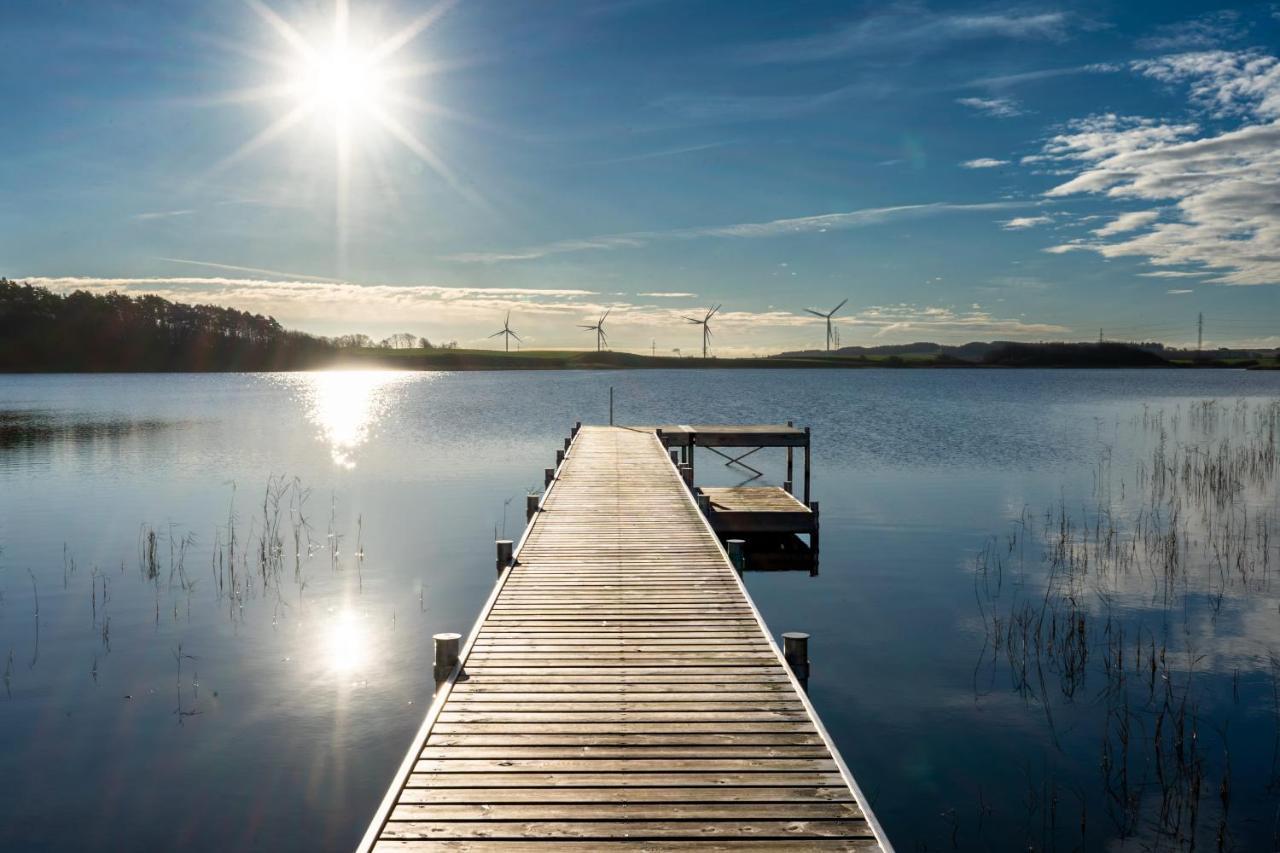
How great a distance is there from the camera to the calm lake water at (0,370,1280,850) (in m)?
10.9

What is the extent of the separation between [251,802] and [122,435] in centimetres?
4703

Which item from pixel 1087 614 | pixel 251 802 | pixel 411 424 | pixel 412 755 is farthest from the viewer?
pixel 411 424

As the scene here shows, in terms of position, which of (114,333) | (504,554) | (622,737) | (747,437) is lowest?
(622,737)

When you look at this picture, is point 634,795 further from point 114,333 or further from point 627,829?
point 114,333

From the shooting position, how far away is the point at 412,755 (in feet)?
24.5

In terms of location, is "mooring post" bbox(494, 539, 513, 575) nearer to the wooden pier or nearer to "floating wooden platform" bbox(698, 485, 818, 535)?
the wooden pier

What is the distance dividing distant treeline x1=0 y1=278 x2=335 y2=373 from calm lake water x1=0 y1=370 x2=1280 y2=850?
12588 centimetres

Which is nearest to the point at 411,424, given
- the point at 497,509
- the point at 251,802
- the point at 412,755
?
the point at 497,509

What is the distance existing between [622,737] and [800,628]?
10.9m

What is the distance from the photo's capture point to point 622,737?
7.93 metres

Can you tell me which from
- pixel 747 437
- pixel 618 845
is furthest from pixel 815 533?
pixel 618 845

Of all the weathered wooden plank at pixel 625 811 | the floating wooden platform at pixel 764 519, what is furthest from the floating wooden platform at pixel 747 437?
the weathered wooden plank at pixel 625 811

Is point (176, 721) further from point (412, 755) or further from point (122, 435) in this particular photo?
point (122, 435)

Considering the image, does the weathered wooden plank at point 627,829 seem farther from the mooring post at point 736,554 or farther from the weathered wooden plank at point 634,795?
the mooring post at point 736,554
